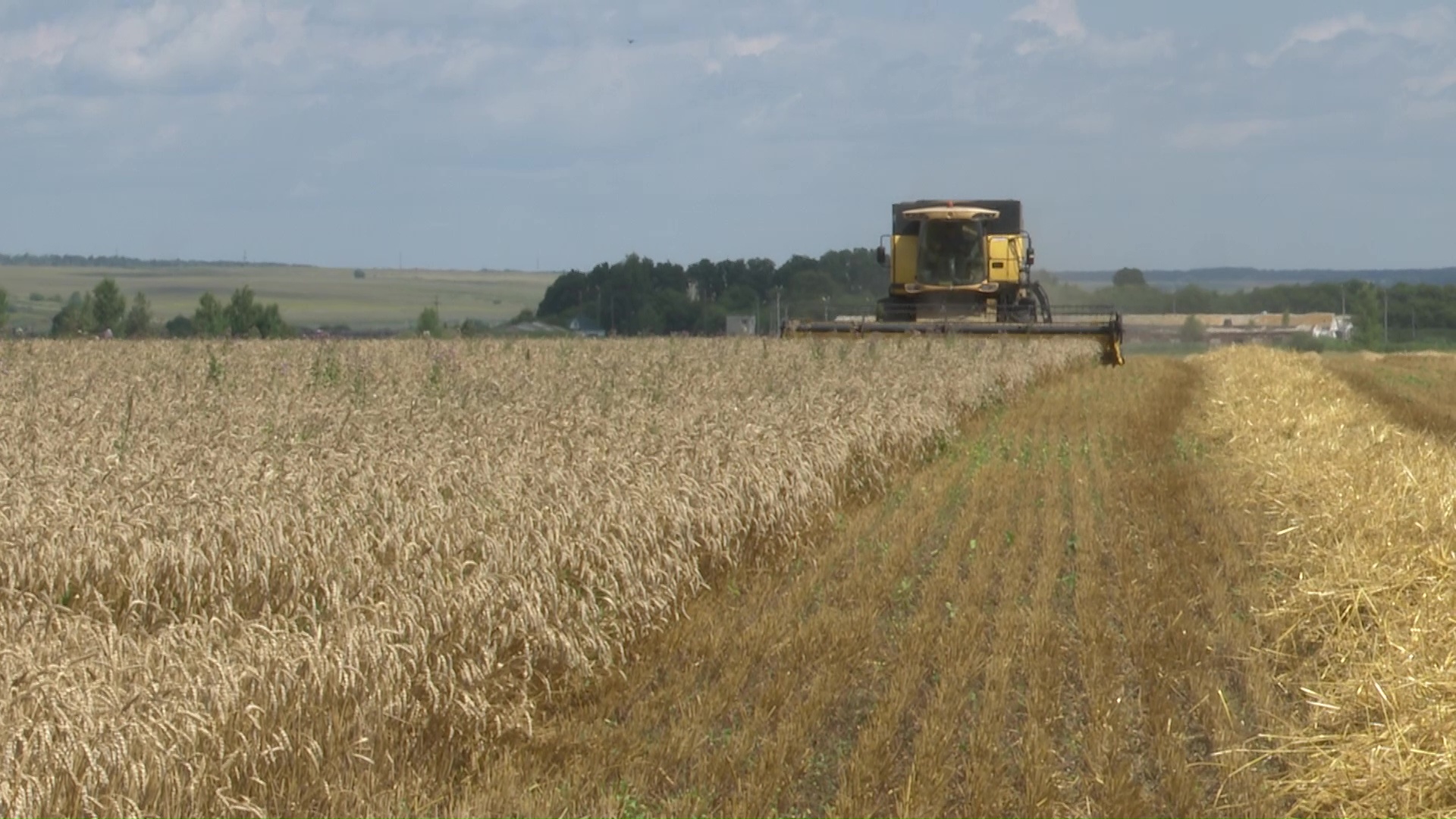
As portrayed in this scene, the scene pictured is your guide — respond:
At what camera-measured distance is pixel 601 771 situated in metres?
5.41

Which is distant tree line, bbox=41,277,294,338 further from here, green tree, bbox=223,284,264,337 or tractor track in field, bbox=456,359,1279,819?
tractor track in field, bbox=456,359,1279,819

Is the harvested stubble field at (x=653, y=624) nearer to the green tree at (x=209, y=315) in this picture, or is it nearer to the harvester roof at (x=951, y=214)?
the harvester roof at (x=951, y=214)

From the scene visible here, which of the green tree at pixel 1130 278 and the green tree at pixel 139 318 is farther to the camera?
the green tree at pixel 1130 278

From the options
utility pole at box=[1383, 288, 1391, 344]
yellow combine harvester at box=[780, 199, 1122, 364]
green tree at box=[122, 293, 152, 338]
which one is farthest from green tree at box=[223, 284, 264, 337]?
utility pole at box=[1383, 288, 1391, 344]

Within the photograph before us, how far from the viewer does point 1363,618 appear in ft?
23.1

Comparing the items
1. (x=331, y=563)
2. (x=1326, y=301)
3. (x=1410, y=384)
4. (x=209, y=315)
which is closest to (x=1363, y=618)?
(x=331, y=563)

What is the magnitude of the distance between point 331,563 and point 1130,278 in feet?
233

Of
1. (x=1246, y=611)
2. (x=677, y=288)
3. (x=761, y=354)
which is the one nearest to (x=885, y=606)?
(x=1246, y=611)

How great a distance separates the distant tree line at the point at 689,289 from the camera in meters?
45.6

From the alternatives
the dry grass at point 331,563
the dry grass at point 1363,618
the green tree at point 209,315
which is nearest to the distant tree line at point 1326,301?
the green tree at point 209,315

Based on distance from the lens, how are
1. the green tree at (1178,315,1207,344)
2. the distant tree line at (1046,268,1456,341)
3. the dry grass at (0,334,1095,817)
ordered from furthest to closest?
the distant tree line at (1046,268,1456,341) < the green tree at (1178,315,1207,344) < the dry grass at (0,334,1095,817)

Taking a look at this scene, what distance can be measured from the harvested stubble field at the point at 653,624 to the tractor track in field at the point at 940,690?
0.08 ft

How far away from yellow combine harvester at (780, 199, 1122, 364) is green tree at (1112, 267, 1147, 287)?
41.0 m

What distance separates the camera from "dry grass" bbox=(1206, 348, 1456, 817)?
5.08m
